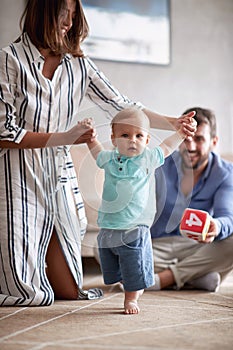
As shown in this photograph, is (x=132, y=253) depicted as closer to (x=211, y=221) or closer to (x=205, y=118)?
(x=211, y=221)

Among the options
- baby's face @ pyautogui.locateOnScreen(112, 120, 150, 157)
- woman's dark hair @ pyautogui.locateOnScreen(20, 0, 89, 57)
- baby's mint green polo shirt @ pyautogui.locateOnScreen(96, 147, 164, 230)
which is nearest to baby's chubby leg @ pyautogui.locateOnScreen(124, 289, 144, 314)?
baby's mint green polo shirt @ pyautogui.locateOnScreen(96, 147, 164, 230)

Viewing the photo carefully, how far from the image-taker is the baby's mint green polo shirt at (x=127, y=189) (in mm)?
1888

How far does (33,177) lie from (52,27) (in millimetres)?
509

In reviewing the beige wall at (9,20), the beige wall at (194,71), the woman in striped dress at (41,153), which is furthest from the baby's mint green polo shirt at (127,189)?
the beige wall at (194,71)

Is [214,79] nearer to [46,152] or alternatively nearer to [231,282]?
[231,282]

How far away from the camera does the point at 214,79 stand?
4.25 meters

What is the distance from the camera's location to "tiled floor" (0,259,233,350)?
1.43 m

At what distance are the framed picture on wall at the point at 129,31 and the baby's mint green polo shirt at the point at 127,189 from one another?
2.05m

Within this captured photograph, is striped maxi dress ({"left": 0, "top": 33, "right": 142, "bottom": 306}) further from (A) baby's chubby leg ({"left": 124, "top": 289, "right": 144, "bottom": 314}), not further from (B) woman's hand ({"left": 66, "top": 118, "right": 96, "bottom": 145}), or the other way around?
(A) baby's chubby leg ({"left": 124, "top": 289, "right": 144, "bottom": 314})

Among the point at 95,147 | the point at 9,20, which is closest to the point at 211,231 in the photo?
the point at 95,147

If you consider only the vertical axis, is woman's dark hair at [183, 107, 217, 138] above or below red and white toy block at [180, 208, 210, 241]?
above

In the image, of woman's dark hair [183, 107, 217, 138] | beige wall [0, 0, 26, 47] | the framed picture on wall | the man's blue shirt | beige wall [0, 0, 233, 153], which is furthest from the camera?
beige wall [0, 0, 233, 153]

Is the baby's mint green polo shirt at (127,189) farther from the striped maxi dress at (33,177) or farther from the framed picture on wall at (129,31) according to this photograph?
the framed picture on wall at (129,31)

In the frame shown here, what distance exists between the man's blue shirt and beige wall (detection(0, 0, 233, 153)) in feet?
4.72
